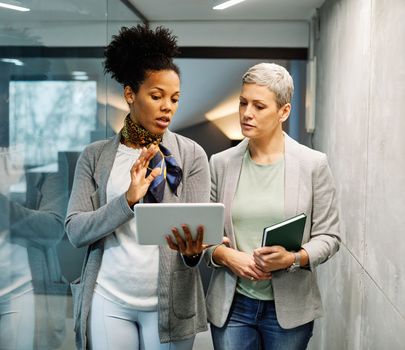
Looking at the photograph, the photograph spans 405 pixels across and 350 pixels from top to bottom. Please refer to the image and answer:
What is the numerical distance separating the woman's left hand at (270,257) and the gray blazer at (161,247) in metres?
0.19

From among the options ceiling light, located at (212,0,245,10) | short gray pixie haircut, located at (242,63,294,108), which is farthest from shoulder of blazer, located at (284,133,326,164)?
ceiling light, located at (212,0,245,10)

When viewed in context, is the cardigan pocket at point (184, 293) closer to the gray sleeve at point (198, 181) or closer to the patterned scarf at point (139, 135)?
the gray sleeve at point (198, 181)

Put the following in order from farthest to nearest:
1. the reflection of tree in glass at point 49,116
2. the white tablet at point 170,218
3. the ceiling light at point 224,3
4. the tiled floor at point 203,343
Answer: the tiled floor at point 203,343
the ceiling light at point 224,3
the reflection of tree in glass at point 49,116
the white tablet at point 170,218

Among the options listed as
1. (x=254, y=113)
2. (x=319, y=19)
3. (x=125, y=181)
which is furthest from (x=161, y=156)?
(x=319, y=19)

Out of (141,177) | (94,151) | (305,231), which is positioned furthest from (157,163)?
(305,231)

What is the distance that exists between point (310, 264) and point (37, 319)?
1.02 m

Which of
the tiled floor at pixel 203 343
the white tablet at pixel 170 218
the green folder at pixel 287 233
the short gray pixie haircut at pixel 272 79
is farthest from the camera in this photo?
the tiled floor at pixel 203 343

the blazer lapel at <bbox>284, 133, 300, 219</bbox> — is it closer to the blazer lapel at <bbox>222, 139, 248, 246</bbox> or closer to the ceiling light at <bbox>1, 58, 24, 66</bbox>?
the blazer lapel at <bbox>222, 139, 248, 246</bbox>

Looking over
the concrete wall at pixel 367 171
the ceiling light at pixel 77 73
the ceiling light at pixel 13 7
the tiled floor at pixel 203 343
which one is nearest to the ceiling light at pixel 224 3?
the concrete wall at pixel 367 171

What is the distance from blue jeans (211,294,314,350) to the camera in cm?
200

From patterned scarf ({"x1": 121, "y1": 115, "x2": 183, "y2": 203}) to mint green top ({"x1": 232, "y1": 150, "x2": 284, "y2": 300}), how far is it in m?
0.30

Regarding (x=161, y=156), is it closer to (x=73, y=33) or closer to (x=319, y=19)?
(x=73, y=33)

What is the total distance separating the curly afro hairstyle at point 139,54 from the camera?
1.82m

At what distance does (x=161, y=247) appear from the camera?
1.78 metres
